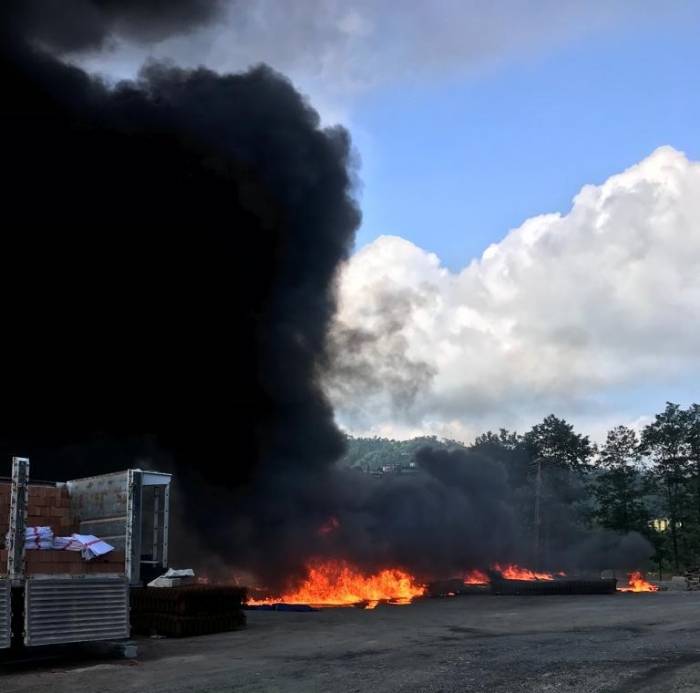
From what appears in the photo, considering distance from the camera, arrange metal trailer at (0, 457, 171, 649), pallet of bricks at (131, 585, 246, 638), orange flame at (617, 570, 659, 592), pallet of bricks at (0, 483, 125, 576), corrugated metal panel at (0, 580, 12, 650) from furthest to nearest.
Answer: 1. orange flame at (617, 570, 659, 592)
2. pallet of bricks at (131, 585, 246, 638)
3. pallet of bricks at (0, 483, 125, 576)
4. metal trailer at (0, 457, 171, 649)
5. corrugated metal panel at (0, 580, 12, 650)

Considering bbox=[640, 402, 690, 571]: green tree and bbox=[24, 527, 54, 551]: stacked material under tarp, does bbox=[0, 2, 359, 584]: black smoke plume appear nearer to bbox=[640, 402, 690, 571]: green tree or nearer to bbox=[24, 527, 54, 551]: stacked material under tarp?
bbox=[24, 527, 54, 551]: stacked material under tarp

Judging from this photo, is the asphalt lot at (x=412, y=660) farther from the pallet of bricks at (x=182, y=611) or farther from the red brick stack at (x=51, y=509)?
the red brick stack at (x=51, y=509)

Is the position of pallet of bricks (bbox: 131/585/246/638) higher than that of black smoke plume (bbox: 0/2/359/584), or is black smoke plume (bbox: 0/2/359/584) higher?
black smoke plume (bbox: 0/2/359/584)

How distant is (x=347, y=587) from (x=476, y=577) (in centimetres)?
905

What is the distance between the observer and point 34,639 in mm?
10867

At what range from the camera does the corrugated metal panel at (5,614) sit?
10688 millimetres

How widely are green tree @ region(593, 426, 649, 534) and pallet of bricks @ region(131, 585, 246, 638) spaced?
185 ft

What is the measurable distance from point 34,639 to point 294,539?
77.9ft

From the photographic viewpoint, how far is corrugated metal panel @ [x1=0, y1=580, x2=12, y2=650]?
35.1 ft

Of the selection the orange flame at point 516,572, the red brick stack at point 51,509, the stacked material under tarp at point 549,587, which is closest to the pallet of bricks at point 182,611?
the red brick stack at point 51,509

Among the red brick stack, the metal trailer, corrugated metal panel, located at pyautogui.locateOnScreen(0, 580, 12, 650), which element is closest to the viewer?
corrugated metal panel, located at pyautogui.locateOnScreen(0, 580, 12, 650)

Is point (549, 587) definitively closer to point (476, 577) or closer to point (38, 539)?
point (476, 577)

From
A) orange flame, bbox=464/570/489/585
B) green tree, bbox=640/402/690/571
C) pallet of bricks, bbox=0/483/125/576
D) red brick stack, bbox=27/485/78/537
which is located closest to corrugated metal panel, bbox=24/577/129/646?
pallet of bricks, bbox=0/483/125/576

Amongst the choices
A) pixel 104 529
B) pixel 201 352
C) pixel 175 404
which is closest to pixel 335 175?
pixel 201 352
